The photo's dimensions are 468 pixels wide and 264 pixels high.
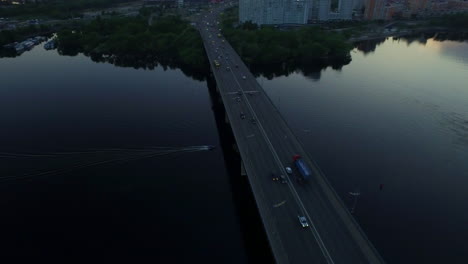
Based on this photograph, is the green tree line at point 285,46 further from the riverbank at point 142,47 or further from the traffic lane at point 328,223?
the traffic lane at point 328,223

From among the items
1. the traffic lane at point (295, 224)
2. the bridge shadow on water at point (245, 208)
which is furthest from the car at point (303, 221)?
the bridge shadow on water at point (245, 208)

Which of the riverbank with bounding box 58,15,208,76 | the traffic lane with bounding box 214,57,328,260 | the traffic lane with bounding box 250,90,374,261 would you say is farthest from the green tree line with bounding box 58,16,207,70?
the traffic lane with bounding box 250,90,374,261

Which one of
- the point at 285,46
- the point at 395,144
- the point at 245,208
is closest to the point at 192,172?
the point at 245,208

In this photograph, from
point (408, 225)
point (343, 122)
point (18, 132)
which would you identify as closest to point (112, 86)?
point (18, 132)

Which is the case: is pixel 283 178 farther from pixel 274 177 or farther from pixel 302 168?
pixel 302 168

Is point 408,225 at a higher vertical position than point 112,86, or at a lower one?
lower

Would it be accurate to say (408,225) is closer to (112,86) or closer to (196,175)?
(196,175)

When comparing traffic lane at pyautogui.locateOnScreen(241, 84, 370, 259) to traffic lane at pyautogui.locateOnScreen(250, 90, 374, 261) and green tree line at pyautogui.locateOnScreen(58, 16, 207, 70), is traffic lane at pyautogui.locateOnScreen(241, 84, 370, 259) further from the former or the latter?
green tree line at pyautogui.locateOnScreen(58, 16, 207, 70)
